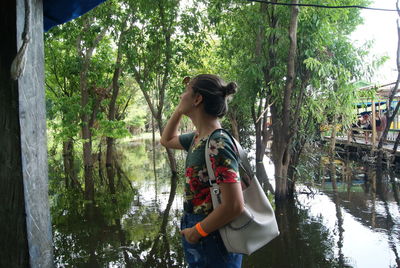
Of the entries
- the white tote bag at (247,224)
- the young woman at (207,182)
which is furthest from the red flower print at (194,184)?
the white tote bag at (247,224)

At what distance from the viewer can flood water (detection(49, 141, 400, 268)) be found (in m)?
4.78

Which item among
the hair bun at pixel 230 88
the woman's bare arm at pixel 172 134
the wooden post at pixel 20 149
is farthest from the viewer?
the woman's bare arm at pixel 172 134

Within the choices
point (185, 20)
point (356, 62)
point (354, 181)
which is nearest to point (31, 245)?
point (356, 62)

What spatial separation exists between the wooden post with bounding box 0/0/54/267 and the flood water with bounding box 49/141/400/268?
358 centimetres

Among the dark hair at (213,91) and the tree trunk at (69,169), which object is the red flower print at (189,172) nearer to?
the dark hair at (213,91)

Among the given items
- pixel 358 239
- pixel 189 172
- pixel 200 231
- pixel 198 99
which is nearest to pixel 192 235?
pixel 200 231

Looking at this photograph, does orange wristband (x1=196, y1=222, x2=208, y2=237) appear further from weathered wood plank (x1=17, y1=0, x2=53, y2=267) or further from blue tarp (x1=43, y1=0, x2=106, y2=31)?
blue tarp (x1=43, y1=0, x2=106, y2=31)

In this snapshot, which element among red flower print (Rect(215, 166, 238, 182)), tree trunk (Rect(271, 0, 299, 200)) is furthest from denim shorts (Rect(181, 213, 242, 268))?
tree trunk (Rect(271, 0, 299, 200))

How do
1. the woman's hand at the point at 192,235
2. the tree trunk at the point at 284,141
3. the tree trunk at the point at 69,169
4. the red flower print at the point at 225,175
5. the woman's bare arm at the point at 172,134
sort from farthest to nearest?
the tree trunk at the point at 69,169
the tree trunk at the point at 284,141
the woman's bare arm at the point at 172,134
the woman's hand at the point at 192,235
the red flower print at the point at 225,175

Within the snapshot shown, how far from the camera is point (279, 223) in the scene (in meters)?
6.37

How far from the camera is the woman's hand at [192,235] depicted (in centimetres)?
150

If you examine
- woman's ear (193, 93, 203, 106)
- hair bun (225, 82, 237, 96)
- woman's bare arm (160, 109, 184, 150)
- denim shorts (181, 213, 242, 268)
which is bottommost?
denim shorts (181, 213, 242, 268)

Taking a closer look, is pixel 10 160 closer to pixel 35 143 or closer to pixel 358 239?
pixel 35 143

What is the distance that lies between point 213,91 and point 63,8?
2.84 feet
